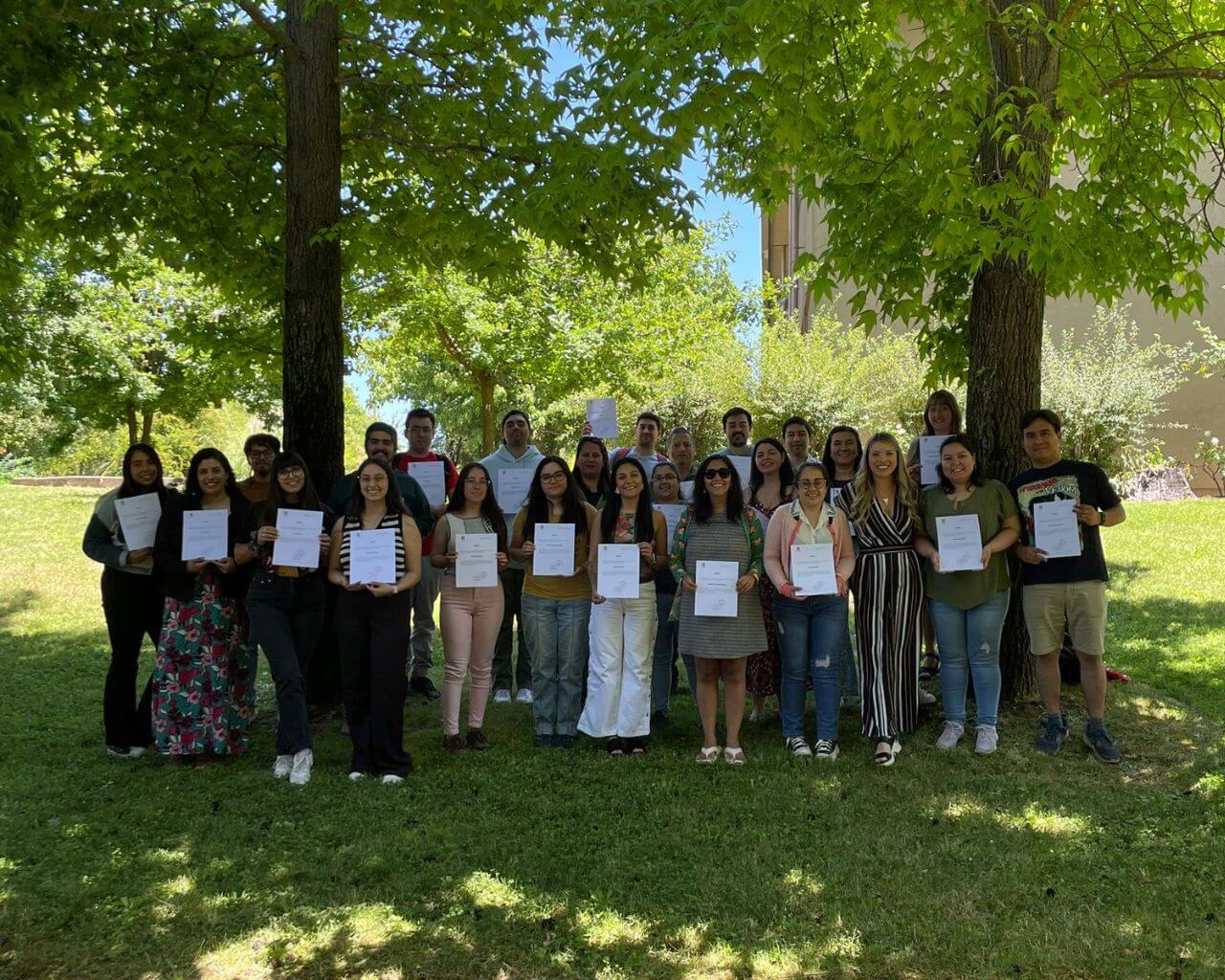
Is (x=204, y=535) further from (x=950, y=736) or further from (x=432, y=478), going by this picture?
(x=950, y=736)

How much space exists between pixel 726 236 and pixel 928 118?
3790cm

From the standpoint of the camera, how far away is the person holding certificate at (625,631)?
6.83 metres

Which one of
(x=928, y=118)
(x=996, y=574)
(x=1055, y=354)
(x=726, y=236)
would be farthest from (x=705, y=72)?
(x=726, y=236)

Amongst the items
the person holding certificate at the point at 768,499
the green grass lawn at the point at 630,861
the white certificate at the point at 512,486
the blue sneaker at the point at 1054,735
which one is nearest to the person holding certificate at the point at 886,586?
the green grass lawn at the point at 630,861

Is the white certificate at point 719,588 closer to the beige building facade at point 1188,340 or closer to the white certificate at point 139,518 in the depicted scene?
the white certificate at point 139,518

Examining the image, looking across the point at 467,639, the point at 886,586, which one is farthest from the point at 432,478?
the point at 886,586

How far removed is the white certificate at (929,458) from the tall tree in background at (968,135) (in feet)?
1.48

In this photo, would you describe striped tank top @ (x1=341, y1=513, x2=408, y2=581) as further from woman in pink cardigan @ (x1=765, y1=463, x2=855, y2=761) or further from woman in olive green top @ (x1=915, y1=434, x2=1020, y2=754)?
woman in olive green top @ (x1=915, y1=434, x2=1020, y2=754)

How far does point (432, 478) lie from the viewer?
26.5ft

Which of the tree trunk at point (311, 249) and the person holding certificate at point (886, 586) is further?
the tree trunk at point (311, 249)

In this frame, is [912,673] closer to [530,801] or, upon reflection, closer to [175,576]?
[530,801]

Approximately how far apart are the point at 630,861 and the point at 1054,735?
3305 mm

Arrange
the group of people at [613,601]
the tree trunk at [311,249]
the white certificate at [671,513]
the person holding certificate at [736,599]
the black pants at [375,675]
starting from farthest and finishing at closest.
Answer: the tree trunk at [311,249]
the white certificate at [671,513]
the person holding certificate at [736,599]
the group of people at [613,601]
the black pants at [375,675]

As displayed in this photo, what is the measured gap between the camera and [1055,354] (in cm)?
2019
